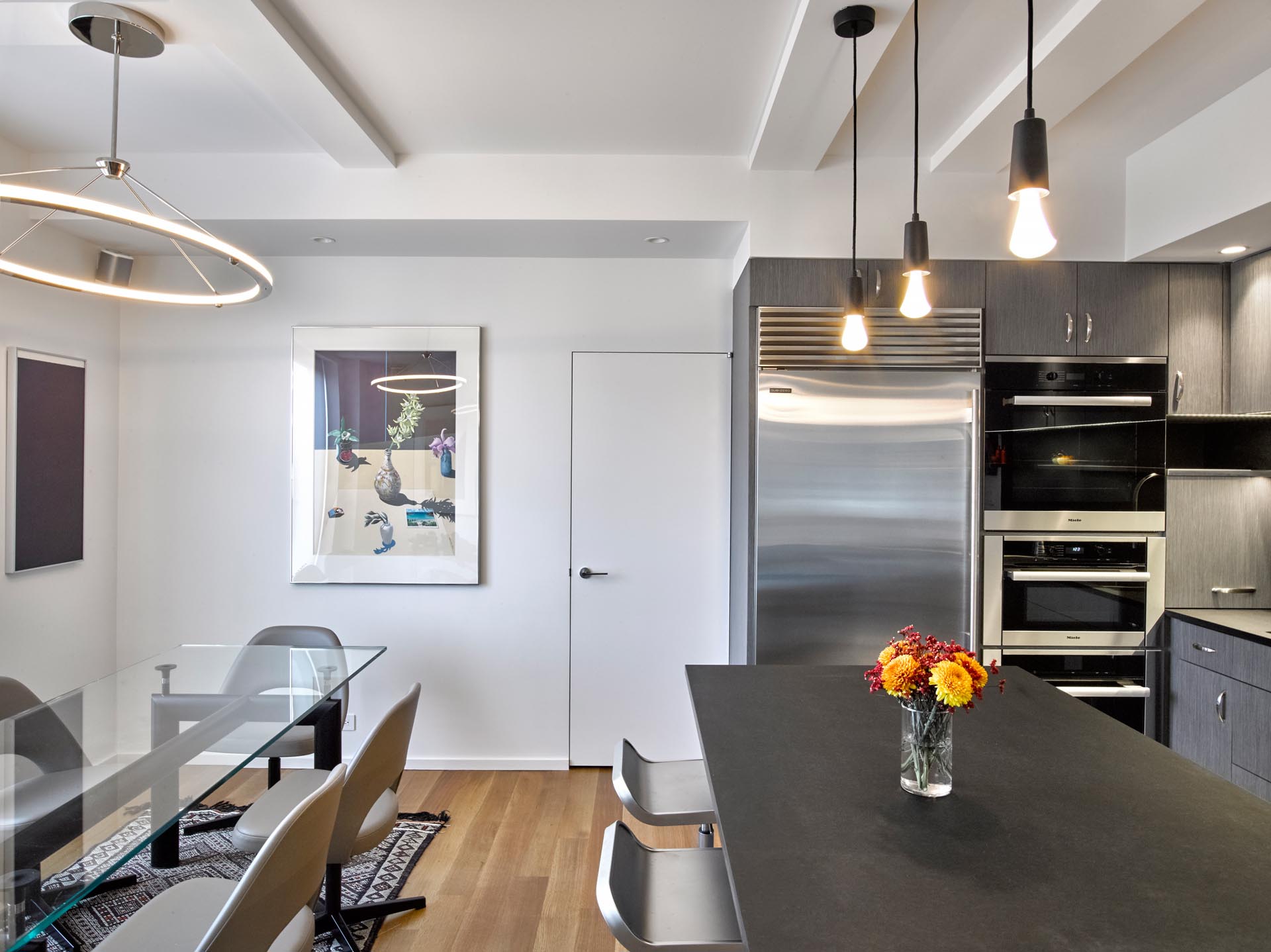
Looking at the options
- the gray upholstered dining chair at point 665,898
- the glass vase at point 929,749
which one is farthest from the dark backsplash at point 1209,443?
the gray upholstered dining chair at point 665,898

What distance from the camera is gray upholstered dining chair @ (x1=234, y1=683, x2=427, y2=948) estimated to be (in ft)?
6.56

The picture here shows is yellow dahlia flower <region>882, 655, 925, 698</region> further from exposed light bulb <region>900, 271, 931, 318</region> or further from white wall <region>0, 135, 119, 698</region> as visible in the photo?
white wall <region>0, 135, 119, 698</region>

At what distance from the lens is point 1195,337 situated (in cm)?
311

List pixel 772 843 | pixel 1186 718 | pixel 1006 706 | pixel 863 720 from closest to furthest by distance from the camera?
pixel 772 843
pixel 863 720
pixel 1006 706
pixel 1186 718

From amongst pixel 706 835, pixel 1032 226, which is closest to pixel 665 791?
pixel 706 835

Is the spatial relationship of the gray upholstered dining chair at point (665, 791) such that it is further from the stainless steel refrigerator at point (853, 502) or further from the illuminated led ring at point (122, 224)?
the illuminated led ring at point (122, 224)

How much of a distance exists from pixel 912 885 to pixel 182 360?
388cm

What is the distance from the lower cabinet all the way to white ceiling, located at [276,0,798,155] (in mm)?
2688

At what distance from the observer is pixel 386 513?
3.66 m

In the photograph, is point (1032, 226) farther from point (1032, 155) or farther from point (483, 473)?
point (483, 473)

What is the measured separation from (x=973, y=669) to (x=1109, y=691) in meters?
2.13

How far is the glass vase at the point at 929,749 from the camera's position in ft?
4.71

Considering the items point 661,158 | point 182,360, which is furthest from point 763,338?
point 182,360

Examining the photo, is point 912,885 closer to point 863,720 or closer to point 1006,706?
point 863,720
